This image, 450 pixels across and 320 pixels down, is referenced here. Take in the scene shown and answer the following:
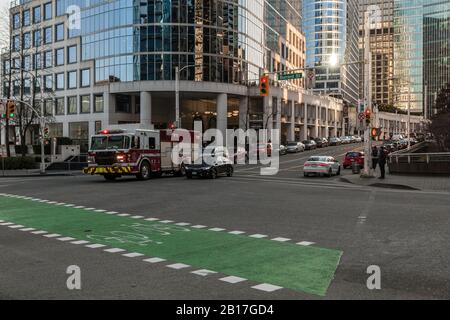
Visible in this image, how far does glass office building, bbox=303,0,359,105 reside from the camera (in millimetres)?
160250

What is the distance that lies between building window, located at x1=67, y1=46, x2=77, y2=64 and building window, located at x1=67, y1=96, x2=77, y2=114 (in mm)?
5666

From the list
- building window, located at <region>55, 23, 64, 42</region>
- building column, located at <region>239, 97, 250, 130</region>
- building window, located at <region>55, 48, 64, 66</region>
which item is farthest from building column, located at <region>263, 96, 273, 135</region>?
building window, located at <region>55, 23, 64, 42</region>

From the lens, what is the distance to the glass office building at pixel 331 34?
160250 millimetres

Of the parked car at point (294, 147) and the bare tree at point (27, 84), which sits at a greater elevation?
the bare tree at point (27, 84)

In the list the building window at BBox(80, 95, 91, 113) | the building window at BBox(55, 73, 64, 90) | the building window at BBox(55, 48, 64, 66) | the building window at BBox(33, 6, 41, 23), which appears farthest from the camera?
the building window at BBox(33, 6, 41, 23)

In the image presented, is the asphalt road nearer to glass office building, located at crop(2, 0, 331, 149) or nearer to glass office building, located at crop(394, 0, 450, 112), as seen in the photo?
glass office building, located at crop(2, 0, 331, 149)

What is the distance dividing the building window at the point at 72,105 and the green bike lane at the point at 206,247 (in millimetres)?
61844

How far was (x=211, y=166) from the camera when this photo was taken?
2908 centimetres

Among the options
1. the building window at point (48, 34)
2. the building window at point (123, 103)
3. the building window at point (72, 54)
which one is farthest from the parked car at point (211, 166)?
the building window at point (48, 34)

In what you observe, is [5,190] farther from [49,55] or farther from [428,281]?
[49,55]

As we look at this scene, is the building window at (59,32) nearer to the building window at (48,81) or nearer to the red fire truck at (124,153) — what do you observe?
the building window at (48,81)

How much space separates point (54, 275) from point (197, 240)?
356cm

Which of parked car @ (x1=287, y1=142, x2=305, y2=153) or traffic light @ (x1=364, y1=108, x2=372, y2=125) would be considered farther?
parked car @ (x1=287, y1=142, x2=305, y2=153)

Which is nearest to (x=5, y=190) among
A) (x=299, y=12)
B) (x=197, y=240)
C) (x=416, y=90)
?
(x=197, y=240)
